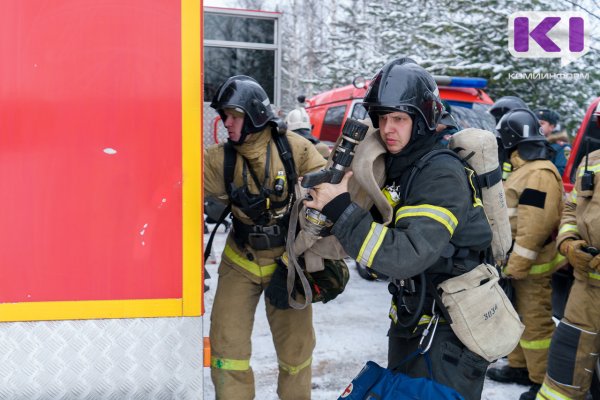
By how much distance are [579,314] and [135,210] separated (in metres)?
2.70

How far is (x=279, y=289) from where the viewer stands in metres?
3.25

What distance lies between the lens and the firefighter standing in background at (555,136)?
21.0ft

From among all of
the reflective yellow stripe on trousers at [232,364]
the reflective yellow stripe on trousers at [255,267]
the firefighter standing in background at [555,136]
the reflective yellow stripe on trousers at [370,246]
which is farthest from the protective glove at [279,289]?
the firefighter standing in background at [555,136]

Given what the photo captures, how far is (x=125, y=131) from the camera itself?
176cm

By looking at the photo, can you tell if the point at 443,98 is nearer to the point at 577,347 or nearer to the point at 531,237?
the point at 531,237

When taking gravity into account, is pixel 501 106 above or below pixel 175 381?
above

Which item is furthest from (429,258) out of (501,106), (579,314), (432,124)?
(501,106)

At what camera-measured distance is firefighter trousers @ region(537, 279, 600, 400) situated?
339cm

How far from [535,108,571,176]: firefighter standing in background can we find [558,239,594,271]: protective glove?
97.6 inches

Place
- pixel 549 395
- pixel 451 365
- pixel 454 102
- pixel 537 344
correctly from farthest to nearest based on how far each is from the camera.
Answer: pixel 454 102 → pixel 537 344 → pixel 549 395 → pixel 451 365

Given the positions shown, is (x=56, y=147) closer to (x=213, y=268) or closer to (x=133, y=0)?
(x=133, y=0)

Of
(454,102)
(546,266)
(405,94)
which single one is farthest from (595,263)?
(454,102)

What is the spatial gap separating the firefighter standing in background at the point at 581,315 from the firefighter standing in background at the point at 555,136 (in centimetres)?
255

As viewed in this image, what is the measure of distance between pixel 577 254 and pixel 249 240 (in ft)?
5.99
